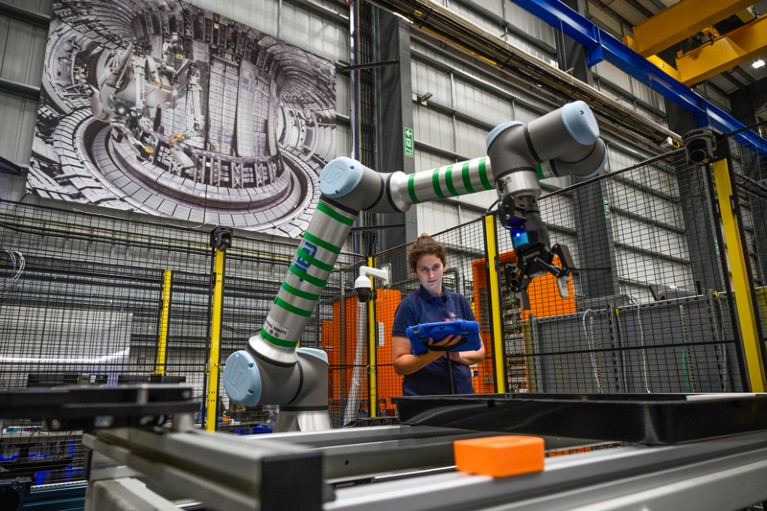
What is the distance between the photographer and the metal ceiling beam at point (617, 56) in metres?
6.30

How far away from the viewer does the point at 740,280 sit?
1.89 meters

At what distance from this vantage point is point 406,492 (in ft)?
1.60

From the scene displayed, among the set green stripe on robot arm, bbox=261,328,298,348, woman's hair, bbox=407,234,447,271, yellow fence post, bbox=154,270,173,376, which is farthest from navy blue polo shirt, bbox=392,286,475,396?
yellow fence post, bbox=154,270,173,376

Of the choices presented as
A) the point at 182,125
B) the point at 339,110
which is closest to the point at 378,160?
the point at 339,110

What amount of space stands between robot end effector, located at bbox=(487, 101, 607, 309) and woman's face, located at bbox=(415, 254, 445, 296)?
3.74 ft

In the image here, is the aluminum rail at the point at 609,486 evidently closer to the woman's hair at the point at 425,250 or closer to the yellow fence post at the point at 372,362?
the woman's hair at the point at 425,250

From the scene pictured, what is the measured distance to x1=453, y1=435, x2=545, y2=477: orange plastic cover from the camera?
1.73 ft

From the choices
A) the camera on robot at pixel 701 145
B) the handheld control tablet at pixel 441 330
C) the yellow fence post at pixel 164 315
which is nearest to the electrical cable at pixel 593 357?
the camera on robot at pixel 701 145

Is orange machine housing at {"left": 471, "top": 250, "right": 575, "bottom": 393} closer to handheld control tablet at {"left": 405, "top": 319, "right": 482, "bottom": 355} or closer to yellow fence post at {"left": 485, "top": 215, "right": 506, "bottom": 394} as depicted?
yellow fence post at {"left": 485, "top": 215, "right": 506, "bottom": 394}

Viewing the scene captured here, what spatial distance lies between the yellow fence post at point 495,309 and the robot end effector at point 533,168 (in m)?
1.59

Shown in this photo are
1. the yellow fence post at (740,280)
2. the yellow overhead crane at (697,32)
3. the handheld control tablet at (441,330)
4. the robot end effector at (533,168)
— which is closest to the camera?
the robot end effector at (533,168)

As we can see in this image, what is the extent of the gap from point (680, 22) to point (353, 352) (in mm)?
6422

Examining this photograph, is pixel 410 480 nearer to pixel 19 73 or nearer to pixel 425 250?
pixel 425 250

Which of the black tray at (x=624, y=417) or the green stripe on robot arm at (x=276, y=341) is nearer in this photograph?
the black tray at (x=624, y=417)
